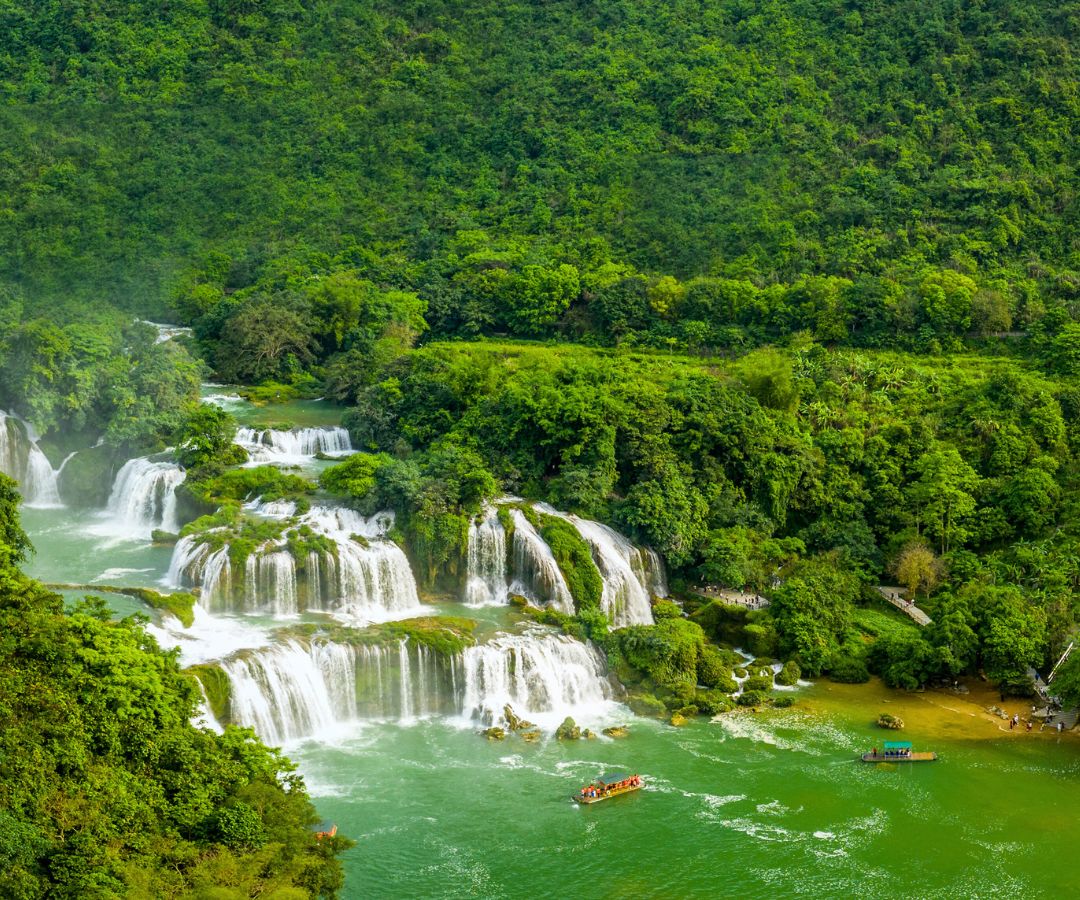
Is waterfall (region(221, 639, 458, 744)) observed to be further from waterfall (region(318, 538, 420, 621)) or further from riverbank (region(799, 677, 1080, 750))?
riverbank (region(799, 677, 1080, 750))

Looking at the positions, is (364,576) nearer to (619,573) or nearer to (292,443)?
(619,573)

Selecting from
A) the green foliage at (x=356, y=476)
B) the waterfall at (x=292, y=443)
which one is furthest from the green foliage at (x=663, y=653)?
the waterfall at (x=292, y=443)

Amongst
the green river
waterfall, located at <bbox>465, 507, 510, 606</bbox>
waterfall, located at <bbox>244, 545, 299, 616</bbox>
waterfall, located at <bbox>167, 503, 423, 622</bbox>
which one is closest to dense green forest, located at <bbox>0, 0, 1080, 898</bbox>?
waterfall, located at <bbox>465, 507, 510, 606</bbox>

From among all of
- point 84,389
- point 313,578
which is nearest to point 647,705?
point 313,578

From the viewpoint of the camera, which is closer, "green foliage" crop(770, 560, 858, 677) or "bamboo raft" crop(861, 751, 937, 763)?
"bamboo raft" crop(861, 751, 937, 763)

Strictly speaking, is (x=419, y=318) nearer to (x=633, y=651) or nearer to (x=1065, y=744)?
(x=633, y=651)

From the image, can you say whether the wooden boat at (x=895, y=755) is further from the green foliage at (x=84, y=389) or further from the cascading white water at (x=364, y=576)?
the green foliage at (x=84, y=389)
